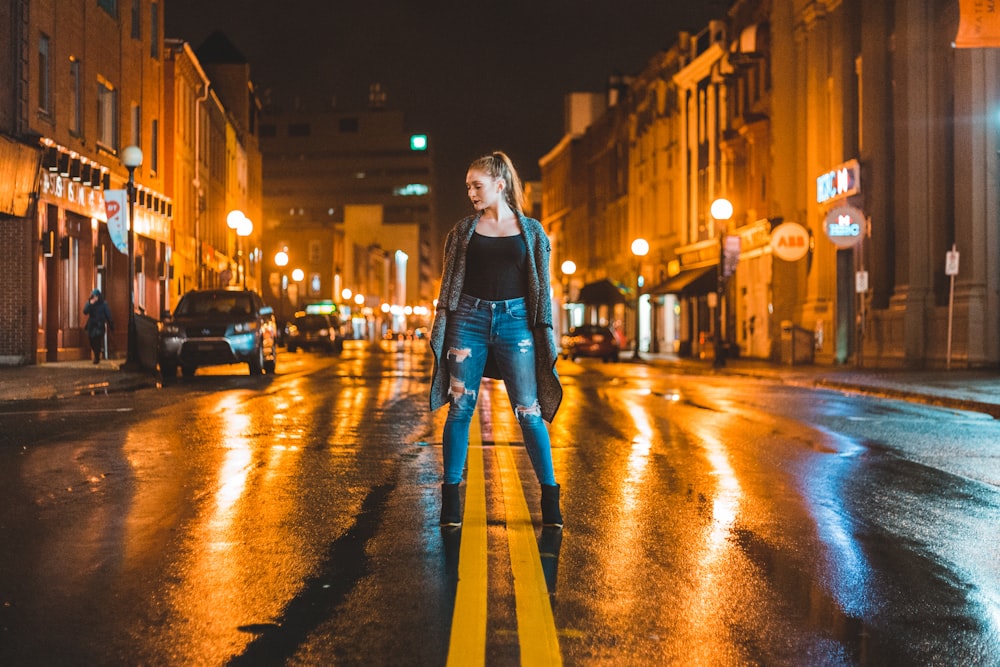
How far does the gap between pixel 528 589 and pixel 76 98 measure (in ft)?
93.3

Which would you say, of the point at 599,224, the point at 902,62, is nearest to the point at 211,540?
the point at 902,62

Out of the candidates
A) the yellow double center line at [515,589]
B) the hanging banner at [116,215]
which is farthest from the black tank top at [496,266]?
the hanging banner at [116,215]

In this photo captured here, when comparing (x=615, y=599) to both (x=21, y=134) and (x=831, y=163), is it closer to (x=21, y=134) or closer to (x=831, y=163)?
(x=21, y=134)

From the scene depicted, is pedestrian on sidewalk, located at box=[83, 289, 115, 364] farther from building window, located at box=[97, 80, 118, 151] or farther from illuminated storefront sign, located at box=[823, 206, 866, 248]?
illuminated storefront sign, located at box=[823, 206, 866, 248]

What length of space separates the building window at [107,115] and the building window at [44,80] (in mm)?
4258

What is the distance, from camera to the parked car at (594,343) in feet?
141

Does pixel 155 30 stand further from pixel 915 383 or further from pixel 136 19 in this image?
pixel 915 383

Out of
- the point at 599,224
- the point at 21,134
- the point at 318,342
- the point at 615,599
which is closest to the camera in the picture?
the point at 615,599

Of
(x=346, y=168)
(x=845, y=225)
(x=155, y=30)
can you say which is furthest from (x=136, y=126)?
(x=346, y=168)

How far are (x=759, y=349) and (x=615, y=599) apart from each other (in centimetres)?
3951

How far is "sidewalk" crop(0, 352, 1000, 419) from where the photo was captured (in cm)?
1783

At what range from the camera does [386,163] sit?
187375 millimetres

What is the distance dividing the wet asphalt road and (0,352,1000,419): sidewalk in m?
6.13

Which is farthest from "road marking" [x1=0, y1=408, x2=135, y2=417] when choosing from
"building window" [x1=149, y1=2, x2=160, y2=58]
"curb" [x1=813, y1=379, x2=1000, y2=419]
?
"building window" [x1=149, y1=2, x2=160, y2=58]
